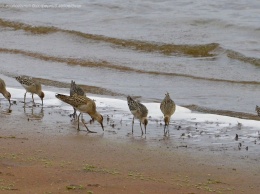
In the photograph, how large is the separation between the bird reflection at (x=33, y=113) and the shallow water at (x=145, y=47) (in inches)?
98.0

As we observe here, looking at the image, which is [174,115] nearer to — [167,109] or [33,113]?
[167,109]

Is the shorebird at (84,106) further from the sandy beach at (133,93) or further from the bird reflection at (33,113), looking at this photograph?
the bird reflection at (33,113)

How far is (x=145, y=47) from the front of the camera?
19.3 m

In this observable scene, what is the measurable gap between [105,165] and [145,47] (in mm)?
11791

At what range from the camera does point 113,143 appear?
9.15 metres

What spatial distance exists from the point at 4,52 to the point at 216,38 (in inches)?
236

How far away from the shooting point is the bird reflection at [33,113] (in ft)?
35.1

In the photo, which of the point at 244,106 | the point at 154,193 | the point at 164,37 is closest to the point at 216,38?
the point at 164,37

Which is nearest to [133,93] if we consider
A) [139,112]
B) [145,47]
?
[139,112]

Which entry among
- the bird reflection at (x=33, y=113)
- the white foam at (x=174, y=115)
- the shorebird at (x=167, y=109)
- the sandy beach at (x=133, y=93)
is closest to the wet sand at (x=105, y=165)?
the sandy beach at (x=133, y=93)

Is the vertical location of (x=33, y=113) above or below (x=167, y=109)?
below

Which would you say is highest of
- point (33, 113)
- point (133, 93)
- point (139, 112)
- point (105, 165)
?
point (133, 93)

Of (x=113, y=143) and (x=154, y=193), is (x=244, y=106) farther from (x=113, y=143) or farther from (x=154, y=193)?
(x=154, y=193)

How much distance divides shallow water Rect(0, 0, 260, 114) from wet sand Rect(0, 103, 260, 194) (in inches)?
143
